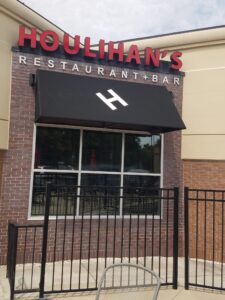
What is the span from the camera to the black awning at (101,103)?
24.7ft

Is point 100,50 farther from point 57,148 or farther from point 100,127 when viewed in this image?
point 57,148

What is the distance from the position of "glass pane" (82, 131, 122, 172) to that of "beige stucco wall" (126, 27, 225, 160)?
6.21 ft

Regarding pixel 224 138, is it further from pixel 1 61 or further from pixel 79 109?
pixel 1 61

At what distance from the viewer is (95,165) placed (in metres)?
8.55

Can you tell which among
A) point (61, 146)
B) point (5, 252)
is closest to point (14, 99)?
point (61, 146)

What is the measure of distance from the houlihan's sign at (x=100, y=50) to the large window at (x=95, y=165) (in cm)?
190

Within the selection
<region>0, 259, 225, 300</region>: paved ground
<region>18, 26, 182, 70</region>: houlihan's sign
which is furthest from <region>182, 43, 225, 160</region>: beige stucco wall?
<region>0, 259, 225, 300</region>: paved ground

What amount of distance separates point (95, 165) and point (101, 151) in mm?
384

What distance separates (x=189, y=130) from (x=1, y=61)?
503cm

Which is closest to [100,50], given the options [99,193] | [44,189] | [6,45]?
[6,45]

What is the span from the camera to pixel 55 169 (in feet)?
26.9

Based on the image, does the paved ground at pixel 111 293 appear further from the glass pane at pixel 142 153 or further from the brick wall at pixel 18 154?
the glass pane at pixel 142 153

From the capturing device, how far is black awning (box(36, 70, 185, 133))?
7516 millimetres

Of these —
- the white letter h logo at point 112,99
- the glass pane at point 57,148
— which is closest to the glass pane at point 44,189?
the glass pane at point 57,148
